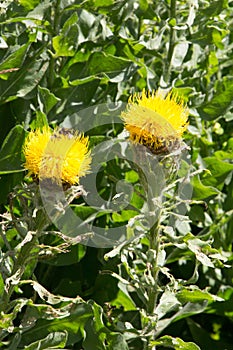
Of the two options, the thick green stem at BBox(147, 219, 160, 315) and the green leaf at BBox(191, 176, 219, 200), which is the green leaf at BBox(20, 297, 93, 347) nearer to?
the thick green stem at BBox(147, 219, 160, 315)

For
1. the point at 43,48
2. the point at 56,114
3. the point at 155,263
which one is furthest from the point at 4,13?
the point at 155,263

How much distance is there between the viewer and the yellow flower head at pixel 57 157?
7.19ft

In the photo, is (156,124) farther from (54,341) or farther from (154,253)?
(54,341)

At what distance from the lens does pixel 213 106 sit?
11.3 feet

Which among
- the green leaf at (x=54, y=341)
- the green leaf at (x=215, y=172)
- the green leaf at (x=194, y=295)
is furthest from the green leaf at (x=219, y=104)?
the green leaf at (x=54, y=341)

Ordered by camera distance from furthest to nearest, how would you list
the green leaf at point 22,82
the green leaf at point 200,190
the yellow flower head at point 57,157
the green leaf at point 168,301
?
the green leaf at point 200,190
the green leaf at point 22,82
the green leaf at point 168,301
the yellow flower head at point 57,157

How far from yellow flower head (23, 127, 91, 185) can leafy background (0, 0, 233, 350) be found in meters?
0.46

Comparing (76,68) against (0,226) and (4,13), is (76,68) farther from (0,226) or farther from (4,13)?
(0,226)

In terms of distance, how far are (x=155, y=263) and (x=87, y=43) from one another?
1243 mm

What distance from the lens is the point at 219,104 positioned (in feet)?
11.3

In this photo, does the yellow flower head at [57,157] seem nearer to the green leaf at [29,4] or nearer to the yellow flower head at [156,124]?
the yellow flower head at [156,124]

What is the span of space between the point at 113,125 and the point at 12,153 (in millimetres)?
576

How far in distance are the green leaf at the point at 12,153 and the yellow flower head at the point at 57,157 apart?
1.61ft

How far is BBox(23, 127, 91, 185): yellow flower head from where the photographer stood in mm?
2191
